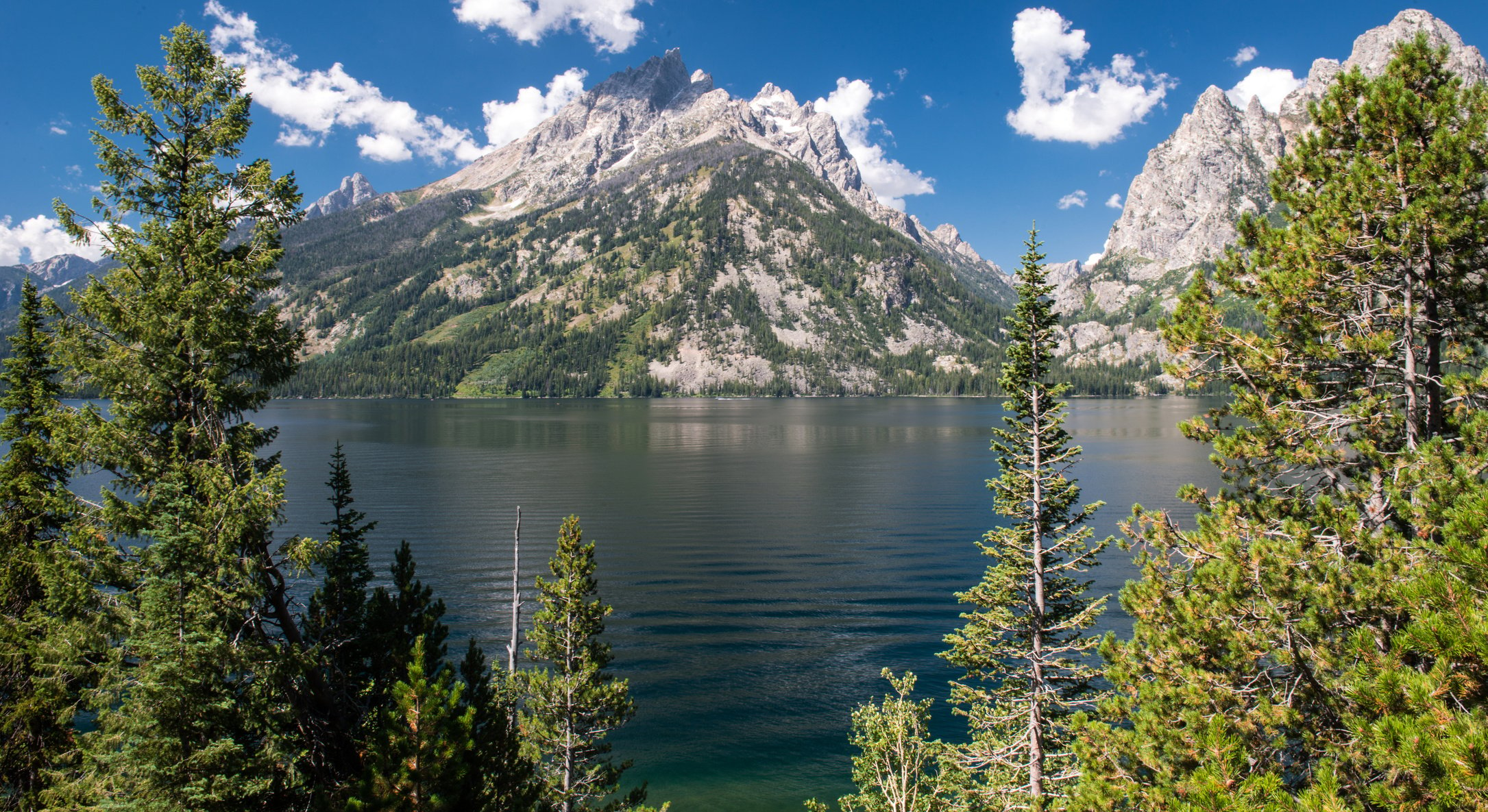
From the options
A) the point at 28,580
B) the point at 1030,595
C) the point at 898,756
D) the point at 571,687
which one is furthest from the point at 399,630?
the point at 1030,595

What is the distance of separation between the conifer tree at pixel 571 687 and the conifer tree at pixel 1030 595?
12022 mm

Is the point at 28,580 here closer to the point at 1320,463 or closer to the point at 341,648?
the point at 341,648

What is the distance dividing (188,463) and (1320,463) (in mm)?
21865

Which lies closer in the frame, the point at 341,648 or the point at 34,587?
the point at 341,648

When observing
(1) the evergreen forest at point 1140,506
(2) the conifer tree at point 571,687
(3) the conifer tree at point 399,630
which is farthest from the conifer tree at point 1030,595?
(3) the conifer tree at point 399,630

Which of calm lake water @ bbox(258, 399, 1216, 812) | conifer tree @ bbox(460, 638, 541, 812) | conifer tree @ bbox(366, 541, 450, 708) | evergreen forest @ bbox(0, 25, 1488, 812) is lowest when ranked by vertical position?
calm lake water @ bbox(258, 399, 1216, 812)

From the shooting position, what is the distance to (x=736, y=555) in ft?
201

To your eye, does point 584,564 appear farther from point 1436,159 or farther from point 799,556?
point 799,556

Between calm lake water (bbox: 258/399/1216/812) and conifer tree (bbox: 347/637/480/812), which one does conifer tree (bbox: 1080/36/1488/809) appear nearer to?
conifer tree (bbox: 347/637/480/812)

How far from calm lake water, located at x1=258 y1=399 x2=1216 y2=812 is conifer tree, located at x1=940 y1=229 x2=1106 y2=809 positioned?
1266 centimetres

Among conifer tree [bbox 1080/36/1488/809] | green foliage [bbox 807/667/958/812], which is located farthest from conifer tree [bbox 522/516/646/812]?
conifer tree [bbox 1080/36/1488/809]

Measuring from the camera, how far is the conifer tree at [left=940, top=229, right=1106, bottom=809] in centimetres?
2017

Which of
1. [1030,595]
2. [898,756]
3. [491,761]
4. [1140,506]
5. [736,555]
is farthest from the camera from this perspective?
[736,555]

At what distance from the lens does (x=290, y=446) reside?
400 ft
